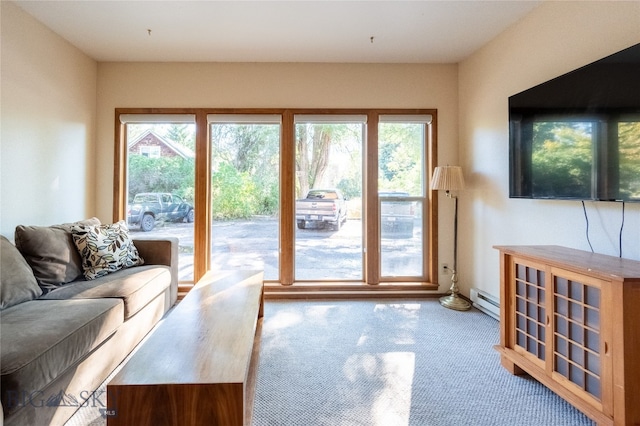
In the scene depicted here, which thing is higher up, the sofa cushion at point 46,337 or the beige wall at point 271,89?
the beige wall at point 271,89

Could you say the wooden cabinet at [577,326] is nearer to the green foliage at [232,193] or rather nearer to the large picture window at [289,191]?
the large picture window at [289,191]

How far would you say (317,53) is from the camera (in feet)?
9.84

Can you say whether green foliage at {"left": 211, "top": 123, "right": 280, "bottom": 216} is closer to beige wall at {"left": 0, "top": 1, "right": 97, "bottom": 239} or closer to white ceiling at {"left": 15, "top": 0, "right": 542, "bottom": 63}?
white ceiling at {"left": 15, "top": 0, "right": 542, "bottom": 63}

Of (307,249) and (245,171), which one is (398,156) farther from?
(245,171)

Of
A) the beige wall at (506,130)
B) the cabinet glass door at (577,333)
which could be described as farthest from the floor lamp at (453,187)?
the cabinet glass door at (577,333)

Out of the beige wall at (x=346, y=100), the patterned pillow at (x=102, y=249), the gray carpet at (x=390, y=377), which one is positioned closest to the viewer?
the gray carpet at (x=390, y=377)

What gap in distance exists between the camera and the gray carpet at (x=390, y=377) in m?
1.47

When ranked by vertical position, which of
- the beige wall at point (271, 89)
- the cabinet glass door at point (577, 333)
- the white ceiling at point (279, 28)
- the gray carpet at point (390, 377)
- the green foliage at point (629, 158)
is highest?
the white ceiling at point (279, 28)

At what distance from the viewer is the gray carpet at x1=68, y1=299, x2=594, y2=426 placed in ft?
4.81

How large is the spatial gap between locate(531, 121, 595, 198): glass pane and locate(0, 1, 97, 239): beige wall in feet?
13.0

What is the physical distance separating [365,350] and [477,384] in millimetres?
719

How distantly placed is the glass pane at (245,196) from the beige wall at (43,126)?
129cm

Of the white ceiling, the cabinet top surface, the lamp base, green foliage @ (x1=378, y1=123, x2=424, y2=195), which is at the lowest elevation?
the lamp base

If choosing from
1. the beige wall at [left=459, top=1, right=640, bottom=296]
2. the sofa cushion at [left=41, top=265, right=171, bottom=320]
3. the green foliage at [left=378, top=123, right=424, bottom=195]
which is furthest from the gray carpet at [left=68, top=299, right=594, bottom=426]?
the green foliage at [left=378, top=123, right=424, bottom=195]
